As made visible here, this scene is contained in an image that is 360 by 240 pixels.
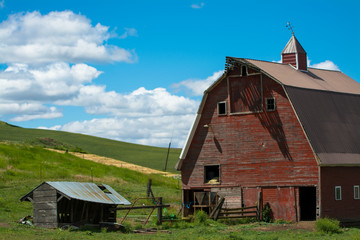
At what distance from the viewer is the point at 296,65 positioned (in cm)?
4094

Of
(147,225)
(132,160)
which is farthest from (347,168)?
(132,160)

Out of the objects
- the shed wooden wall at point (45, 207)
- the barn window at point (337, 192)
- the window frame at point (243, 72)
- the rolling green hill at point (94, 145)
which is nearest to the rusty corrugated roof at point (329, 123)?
the barn window at point (337, 192)

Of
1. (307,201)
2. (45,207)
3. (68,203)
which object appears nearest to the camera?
(45,207)

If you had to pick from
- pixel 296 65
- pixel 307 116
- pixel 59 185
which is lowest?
pixel 59 185

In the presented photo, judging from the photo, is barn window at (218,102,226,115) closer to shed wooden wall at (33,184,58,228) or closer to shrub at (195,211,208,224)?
shrub at (195,211,208,224)

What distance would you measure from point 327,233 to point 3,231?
16.0 meters

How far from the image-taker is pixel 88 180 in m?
55.1

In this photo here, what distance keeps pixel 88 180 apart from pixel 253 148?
79.1ft

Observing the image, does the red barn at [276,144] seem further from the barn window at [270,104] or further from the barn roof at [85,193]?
the barn roof at [85,193]

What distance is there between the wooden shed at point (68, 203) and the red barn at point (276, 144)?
752cm

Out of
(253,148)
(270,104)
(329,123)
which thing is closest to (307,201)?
(253,148)

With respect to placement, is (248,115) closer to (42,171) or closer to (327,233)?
(327,233)

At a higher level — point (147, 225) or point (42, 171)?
point (42, 171)

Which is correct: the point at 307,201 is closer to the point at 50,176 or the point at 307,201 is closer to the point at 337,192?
the point at 337,192
